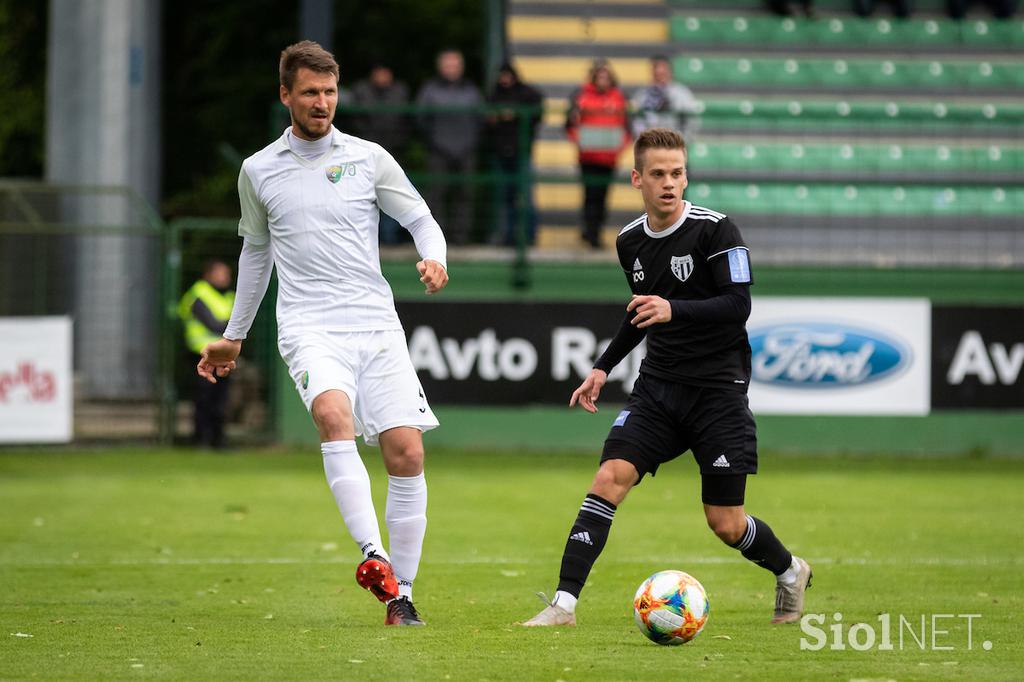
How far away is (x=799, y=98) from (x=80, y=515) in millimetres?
11810

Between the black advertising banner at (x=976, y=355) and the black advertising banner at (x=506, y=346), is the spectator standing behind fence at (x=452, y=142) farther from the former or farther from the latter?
the black advertising banner at (x=976, y=355)

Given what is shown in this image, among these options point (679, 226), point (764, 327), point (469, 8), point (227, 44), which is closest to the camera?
point (679, 226)

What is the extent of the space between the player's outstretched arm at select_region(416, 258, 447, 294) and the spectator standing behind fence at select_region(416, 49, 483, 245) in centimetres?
1086

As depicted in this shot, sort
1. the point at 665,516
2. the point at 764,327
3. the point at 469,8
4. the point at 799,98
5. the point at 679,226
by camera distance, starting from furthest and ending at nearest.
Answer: the point at 469,8 → the point at 799,98 → the point at 764,327 → the point at 665,516 → the point at 679,226

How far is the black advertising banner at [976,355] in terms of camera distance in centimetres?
1716

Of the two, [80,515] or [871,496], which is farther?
[871,496]

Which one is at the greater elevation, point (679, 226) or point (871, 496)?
point (679, 226)

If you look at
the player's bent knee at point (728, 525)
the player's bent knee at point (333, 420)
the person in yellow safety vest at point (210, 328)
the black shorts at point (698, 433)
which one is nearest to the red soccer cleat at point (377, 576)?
the player's bent knee at point (333, 420)

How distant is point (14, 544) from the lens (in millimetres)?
10070

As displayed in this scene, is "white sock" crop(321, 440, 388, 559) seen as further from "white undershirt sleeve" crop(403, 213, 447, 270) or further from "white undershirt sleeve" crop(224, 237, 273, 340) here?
"white undershirt sleeve" crop(403, 213, 447, 270)

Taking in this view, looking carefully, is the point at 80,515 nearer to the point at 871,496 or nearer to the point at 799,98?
the point at 871,496

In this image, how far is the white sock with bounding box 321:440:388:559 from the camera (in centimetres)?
662

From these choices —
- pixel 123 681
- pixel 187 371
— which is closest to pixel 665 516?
pixel 123 681

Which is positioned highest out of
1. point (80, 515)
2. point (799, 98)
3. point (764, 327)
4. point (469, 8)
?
point (469, 8)
